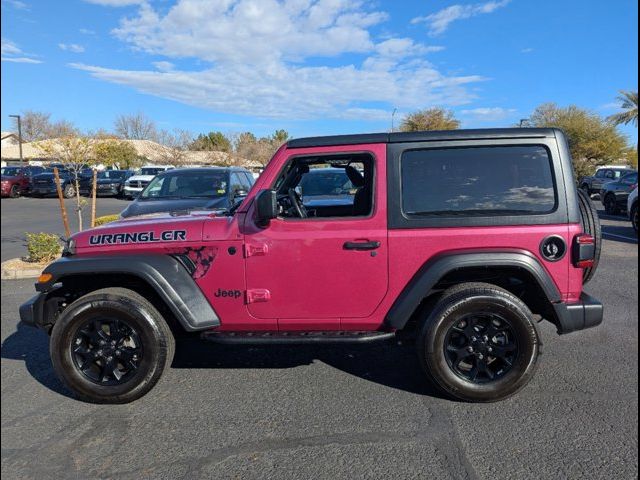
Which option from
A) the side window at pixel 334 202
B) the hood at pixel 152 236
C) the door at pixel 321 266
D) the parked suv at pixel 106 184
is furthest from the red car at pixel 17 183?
the door at pixel 321 266

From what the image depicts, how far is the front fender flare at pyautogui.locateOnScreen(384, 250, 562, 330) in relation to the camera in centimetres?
332

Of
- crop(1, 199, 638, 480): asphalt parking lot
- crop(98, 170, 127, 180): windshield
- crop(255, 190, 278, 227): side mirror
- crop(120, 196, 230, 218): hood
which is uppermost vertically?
crop(98, 170, 127, 180): windshield

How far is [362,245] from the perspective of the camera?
11.3 ft

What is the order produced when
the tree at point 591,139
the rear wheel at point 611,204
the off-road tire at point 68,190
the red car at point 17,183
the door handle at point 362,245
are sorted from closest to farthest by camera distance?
the door handle at point 362,245
the rear wheel at point 611,204
the off-road tire at point 68,190
the red car at point 17,183
the tree at point 591,139

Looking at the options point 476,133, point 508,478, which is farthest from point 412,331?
point 476,133

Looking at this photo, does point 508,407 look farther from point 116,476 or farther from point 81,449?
point 81,449

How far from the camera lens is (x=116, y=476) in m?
2.68

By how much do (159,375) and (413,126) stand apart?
126 ft

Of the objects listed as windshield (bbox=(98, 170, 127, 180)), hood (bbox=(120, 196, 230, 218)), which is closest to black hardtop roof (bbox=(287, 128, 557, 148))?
hood (bbox=(120, 196, 230, 218))

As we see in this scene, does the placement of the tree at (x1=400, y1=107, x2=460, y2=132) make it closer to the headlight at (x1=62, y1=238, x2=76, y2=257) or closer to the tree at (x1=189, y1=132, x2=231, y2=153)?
the tree at (x1=189, y1=132, x2=231, y2=153)

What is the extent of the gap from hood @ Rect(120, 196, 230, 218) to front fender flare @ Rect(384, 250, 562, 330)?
4.65 m

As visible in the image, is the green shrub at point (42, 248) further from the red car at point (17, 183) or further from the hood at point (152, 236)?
the red car at point (17, 183)

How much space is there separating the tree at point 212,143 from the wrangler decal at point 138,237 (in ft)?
149

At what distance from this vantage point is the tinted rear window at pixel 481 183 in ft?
11.4
